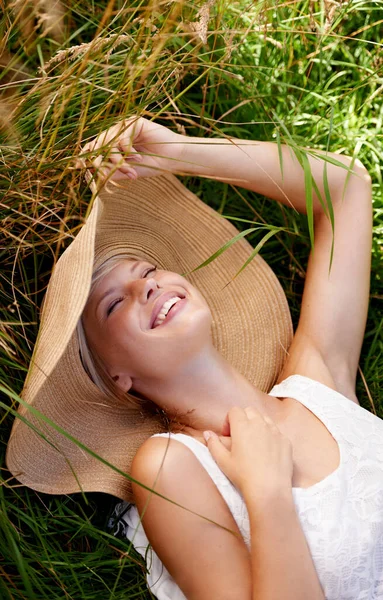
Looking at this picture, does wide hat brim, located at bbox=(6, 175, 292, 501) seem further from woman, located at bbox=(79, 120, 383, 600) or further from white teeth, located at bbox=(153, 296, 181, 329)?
white teeth, located at bbox=(153, 296, 181, 329)

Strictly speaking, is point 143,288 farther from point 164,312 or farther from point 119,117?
point 119,117

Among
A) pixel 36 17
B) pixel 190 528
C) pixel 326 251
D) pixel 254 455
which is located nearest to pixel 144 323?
pixel 254 455

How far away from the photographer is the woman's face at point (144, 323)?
2.25m

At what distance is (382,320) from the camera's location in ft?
9.66

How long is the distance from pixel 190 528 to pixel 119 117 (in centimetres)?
135

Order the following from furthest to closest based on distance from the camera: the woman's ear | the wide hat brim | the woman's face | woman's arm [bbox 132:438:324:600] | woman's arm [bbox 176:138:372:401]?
woman's arm [bbox 176:138:372:401]
the woman's ear
the woman's face
the wide hat brim
woman's arm [bbox 132:438:324:600]

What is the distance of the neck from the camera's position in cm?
235

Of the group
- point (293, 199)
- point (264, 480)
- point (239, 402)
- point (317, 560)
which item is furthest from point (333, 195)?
point (317, 560)

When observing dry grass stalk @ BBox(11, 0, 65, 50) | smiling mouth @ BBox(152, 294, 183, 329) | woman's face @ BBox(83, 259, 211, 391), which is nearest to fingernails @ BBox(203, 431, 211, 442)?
woman's face @ BBox(83, 259, 211, 391)

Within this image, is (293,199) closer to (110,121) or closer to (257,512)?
(110,121)

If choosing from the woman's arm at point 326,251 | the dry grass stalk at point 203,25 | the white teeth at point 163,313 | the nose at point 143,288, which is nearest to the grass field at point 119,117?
the dry grass stalk at point 203,25

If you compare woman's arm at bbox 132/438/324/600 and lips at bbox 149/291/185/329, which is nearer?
woman's arm at bbox 132/438/324/600

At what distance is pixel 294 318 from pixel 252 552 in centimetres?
127

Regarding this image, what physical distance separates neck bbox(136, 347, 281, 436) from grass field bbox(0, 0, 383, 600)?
505mm
